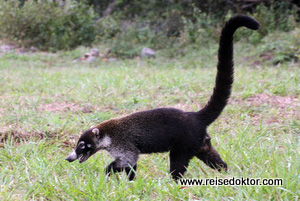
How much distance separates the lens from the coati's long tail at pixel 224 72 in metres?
3.00

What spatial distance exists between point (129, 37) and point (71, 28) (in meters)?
2.54

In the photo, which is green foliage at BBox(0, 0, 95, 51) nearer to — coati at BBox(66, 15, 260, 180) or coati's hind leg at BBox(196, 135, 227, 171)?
coati at BBox(66, 15, 260, 180)

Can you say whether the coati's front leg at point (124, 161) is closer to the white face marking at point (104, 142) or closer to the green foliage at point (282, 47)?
the white face marking at point (104, 142)

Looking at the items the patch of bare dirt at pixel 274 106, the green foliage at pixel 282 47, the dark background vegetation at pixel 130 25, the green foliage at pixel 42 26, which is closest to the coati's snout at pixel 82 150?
the patch of bare dirt at pixel 274 106

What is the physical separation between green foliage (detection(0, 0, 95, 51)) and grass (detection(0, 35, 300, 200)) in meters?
6.20

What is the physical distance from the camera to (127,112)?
515cm

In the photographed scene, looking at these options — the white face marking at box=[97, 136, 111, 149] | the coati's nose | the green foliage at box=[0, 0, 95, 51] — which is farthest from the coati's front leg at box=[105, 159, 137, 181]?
the green foliage at box=[0, 0, 95, 51]

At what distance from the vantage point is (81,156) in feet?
10.8

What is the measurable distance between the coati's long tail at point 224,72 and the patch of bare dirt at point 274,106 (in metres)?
1.59

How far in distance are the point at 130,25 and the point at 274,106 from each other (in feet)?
38.7

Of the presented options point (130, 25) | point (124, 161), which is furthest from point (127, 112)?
point (130, 25)

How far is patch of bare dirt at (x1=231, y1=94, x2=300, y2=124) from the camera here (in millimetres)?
4715

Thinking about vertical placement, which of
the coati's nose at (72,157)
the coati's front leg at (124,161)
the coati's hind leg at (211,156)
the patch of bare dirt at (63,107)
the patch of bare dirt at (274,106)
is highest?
the patch of bare dirt at (274,106)

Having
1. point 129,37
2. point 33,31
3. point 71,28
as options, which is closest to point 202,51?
point 129,37
